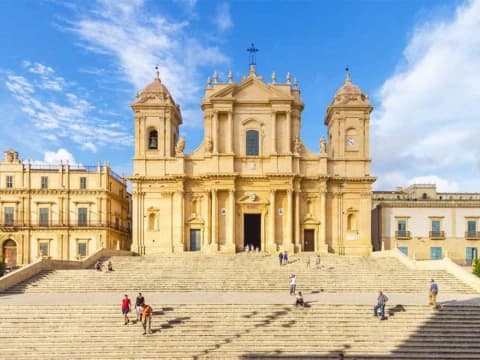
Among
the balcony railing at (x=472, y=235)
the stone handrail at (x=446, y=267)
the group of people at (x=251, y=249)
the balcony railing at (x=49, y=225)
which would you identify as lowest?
the stone handrail at (x=446, y=267)

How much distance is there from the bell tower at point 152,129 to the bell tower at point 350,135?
1421 centimetres

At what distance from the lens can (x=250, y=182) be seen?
45219mm

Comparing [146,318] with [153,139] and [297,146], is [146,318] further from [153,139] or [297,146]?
[153,139]

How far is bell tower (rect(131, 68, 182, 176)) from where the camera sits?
4631 cm

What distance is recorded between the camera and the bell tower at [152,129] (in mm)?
46312

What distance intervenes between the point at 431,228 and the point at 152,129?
1060 inches

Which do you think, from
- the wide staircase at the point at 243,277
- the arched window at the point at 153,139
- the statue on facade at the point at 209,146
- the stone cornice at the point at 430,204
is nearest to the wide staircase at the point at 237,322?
the wide staircase at the point at 243,277

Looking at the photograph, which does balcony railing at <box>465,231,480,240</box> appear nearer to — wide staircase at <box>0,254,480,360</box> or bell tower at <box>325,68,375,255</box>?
bell tower at <box>325,68,375,255</box>

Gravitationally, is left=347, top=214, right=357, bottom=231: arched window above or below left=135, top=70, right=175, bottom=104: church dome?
below

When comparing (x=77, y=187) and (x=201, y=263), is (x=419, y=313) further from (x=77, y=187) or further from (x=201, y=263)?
(x=77, y=187)

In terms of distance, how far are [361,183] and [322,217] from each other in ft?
14.8

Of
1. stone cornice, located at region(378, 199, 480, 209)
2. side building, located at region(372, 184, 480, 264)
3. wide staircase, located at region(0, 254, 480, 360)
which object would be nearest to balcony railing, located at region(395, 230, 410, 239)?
side building, located at region(372, 184, 480, 264)

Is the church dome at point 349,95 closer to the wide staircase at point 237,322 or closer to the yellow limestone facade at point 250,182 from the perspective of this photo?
the yellow limestone facade at point 250,182

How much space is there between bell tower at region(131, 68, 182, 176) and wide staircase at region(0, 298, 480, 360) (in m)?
22.9
